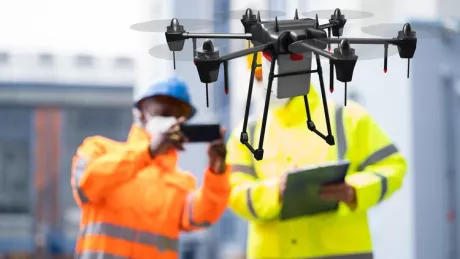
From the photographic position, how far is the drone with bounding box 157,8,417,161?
120cm

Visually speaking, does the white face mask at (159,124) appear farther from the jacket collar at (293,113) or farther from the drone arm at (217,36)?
the drone arm at (217,36)

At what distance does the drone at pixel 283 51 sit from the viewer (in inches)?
47.2

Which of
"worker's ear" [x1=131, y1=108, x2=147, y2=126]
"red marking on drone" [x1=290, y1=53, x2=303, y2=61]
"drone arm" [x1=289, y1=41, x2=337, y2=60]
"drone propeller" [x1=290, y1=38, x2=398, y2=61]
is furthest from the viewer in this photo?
"worker's ear" [x1=131, y1=108, x2=147, y2=126]

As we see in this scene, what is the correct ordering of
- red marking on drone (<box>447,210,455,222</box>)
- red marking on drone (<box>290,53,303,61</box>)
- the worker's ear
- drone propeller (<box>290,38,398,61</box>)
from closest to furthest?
red marking on drone (<box>290,53,303,61</box>), drone propeller (<box>290,38,398,61</box>), the worker's ear, red marking on drone (<box>447,210,455,222</box>)

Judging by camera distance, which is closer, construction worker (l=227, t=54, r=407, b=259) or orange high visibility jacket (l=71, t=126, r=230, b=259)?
construction worker (l=227, t=54, r=407, b=259)

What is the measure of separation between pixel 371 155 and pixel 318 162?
13 cm

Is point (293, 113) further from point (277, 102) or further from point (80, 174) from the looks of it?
point (80, 174)

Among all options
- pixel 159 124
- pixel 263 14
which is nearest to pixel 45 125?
pixel 159 124

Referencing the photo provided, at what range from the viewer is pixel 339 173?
202 centimetres

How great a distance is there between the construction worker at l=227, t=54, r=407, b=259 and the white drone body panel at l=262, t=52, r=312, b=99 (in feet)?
2.62

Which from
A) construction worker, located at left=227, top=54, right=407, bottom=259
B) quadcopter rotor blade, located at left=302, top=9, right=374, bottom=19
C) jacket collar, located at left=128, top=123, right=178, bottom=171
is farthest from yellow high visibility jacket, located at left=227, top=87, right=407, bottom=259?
quadcopter rotor blade, located at left=302, top=9, right=374, bottom=19

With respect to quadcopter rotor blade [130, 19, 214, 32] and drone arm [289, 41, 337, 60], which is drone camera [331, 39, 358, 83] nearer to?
drone arm [289, 41, 337, 60]

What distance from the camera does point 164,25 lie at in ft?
4.68

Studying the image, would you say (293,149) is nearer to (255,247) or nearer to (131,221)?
(255,247)
